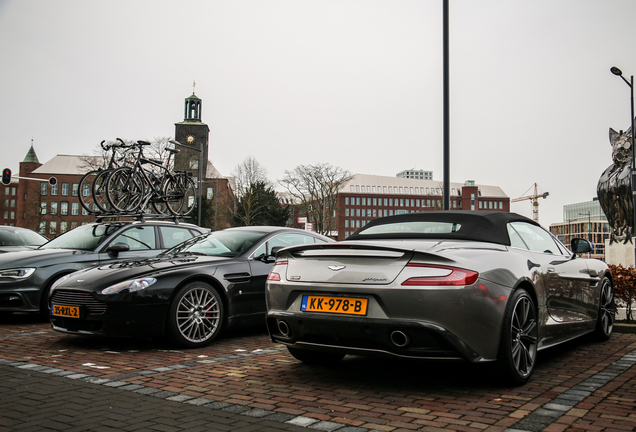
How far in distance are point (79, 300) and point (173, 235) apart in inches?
130

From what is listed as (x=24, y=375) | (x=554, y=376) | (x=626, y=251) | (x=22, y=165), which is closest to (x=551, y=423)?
(x=554, y=376)

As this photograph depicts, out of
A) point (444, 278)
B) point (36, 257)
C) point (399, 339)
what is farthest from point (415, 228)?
point (36, 257)

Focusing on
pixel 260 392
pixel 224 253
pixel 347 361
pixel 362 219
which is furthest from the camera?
pixel 362 219

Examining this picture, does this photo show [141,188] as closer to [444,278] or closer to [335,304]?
[335,304]

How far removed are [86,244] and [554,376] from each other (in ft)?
23.2

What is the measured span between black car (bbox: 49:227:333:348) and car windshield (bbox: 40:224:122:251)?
2.17 meters

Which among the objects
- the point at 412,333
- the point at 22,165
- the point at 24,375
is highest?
the point at 22,165

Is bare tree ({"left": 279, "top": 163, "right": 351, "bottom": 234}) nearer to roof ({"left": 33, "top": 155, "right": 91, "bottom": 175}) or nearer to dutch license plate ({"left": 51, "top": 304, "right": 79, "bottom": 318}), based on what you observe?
dutch license plate ({"left": 51, "top": 304, "right": 79, "bottom": 318})

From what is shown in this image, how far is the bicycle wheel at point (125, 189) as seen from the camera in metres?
11.2

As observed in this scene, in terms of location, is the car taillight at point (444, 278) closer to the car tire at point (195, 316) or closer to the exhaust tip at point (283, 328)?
the exhaust tip at point (283, 328)

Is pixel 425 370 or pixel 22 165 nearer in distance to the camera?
pixel 425 370

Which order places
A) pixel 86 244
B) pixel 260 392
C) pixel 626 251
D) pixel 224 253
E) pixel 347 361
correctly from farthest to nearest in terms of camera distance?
1. pixel 626 251
2. pixel 86 244
3. pixel 224 253
4. pixel 347 361
5. pixel 260 392

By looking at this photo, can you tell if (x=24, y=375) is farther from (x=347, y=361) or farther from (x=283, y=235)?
(x=283, y=235)

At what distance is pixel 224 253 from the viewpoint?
23.9 feet
